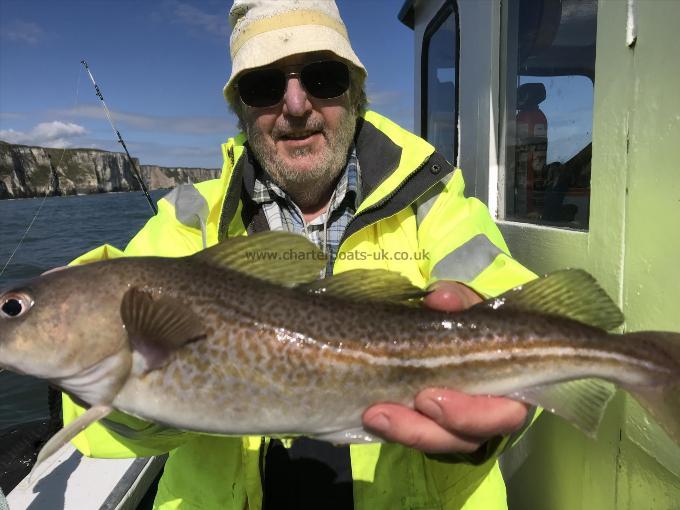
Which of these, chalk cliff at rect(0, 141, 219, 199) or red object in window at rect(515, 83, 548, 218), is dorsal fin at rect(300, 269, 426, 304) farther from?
chalk cliff at rect(0, 141, 219, 199)

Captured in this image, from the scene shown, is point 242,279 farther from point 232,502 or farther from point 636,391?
point 636,391

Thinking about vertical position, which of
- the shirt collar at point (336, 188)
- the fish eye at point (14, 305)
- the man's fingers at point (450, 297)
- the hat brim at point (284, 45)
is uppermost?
the hat brim at point (284, 45)

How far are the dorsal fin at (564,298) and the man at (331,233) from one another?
257mm

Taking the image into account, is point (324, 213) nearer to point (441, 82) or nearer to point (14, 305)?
point (14, 305)

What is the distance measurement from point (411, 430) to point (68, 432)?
1.34 m

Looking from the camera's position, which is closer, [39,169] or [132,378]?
[132,378]

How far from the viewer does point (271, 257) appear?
86.8 inches

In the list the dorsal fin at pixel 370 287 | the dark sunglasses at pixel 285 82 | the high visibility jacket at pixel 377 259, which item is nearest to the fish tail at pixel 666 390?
the high visibility jacket at pixel 377 259

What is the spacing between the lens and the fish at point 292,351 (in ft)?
6.43

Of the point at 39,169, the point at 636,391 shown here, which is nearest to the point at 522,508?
the point at 636,391

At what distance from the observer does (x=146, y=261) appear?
7.00 feet

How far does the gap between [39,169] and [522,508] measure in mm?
133788

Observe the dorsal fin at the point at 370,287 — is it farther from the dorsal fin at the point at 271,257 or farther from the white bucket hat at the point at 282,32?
the white bucket hat at the point at 282,32

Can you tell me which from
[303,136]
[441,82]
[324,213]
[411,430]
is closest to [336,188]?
[324,213]
